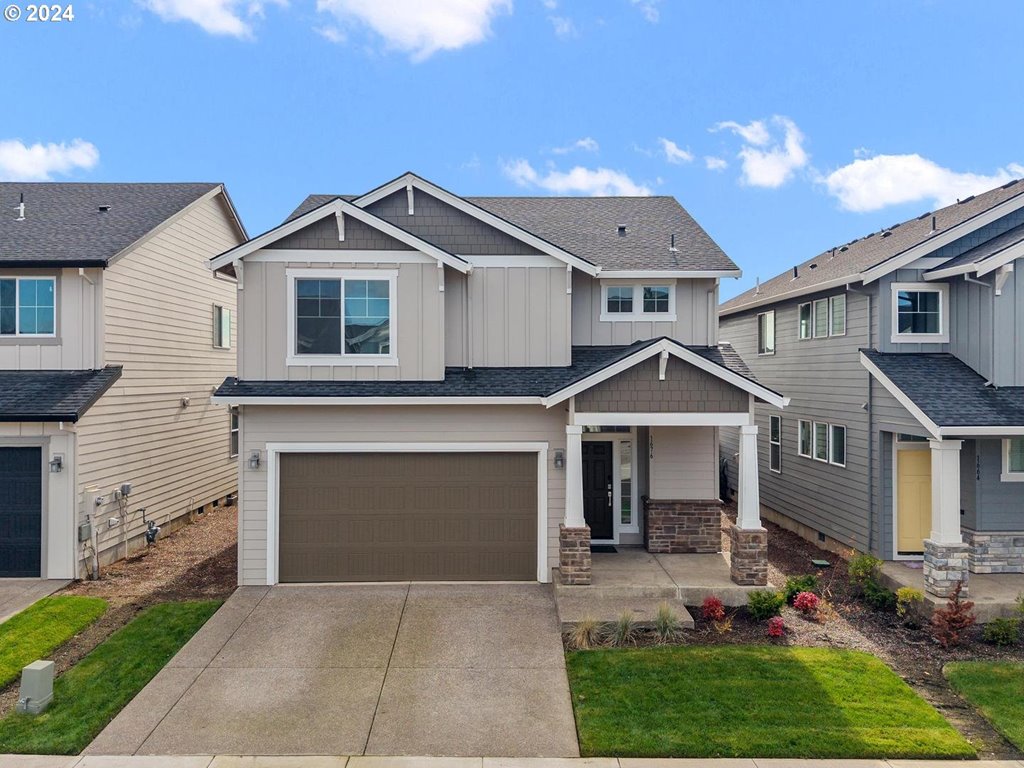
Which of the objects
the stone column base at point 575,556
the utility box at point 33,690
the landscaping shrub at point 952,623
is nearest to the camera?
the utility box at point 33,690

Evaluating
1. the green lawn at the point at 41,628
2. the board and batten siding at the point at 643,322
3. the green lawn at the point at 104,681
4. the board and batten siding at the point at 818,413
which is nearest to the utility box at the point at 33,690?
the green lawn at the point at 104,681

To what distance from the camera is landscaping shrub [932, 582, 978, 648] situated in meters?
8.41

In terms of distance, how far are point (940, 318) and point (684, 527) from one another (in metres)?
6.11

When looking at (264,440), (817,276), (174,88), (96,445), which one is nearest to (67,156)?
(174,88)

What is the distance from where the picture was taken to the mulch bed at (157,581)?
28.4ft

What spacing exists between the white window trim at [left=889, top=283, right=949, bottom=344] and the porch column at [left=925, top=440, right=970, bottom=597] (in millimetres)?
2730

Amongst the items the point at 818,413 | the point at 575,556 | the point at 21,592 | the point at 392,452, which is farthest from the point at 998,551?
the point at 21,592

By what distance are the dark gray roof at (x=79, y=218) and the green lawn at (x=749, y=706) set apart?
11226 millimetres

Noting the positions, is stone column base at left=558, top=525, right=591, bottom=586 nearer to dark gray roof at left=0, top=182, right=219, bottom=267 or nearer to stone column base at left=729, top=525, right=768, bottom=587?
stone column base at left=729, top=525, right=768, bottom=587

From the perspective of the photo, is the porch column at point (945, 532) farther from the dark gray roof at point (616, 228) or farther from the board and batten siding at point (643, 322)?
the dark gray roof at point (616, 228)

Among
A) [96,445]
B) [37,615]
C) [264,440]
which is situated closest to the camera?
[37,615]

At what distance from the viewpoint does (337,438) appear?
10.7 m

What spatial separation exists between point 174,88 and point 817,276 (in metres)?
17.4

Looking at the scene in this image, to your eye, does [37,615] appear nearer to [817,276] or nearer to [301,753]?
[301,753]
